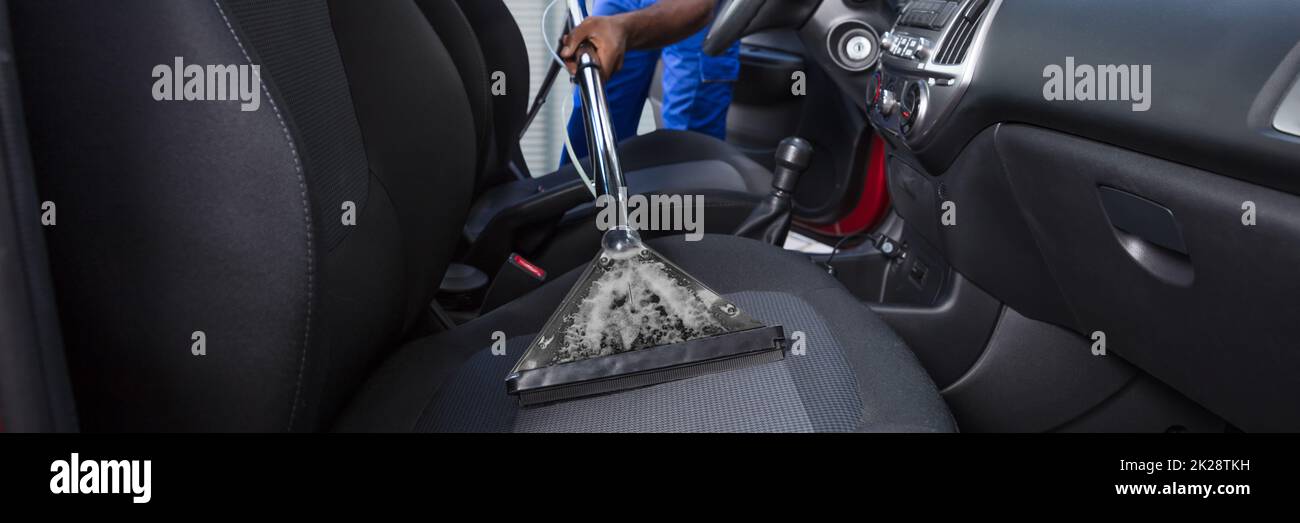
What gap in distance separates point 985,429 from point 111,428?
918 mm

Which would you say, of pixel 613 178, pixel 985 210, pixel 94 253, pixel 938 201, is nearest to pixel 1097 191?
pixel 985 210

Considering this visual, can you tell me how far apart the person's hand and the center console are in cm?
35

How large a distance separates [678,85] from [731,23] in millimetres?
845

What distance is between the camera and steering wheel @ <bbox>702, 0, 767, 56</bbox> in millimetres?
1304

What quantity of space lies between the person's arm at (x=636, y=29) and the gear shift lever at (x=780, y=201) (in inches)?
11.4

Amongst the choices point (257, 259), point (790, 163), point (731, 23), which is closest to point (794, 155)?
point (790, 163)

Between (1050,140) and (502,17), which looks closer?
(1050,140)

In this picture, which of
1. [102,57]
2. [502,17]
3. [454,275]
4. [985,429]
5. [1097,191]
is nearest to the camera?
A: [102,57]

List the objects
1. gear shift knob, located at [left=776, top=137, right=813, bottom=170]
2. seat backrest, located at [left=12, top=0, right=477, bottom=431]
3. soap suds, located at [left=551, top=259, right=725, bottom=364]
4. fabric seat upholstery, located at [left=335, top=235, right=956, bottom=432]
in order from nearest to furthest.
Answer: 1. seat backrest, located at [left=12, top=0, right=477, bottom=431]
2. fabric seat upholstery, located at [left=335, top=235, right=956, bottom=432]
3. soap suds, located at [left=551, top=259, right=725, bottom=364]
4. gear shift knob, located at [left=776, top=137, right=813, bottom=170]

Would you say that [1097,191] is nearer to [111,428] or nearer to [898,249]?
[898,249]

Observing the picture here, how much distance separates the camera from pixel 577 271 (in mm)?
1114

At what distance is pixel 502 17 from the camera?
1.51 m

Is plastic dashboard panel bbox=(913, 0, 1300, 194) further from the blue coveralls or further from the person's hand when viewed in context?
the blue coveralls

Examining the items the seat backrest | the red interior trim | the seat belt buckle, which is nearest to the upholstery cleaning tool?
the seat backrest
